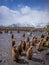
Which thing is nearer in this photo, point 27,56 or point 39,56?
point 27,56

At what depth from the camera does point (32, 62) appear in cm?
338

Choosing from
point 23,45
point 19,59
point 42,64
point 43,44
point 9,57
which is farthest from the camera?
point 43,44

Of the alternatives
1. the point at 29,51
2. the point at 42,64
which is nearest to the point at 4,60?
the point at 29,51

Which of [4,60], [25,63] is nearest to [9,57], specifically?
[4,60]

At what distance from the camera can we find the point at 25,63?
3330 millimetres

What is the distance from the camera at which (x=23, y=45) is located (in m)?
4.21

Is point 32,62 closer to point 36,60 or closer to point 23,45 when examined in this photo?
point 36,60

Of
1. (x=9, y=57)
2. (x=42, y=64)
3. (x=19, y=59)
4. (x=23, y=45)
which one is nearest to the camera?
(x=42, y=64)

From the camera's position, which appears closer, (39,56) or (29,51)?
(29,51)

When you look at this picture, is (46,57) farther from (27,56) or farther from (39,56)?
(27,56)

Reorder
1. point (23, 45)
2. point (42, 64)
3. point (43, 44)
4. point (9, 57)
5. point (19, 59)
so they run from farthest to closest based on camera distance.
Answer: point (43, 44)
point (23, 45)
point (9, 57)
point (19, 59)
point (42, 64)

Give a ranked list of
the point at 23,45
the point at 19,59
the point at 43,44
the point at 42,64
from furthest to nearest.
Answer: the point at 43,44, the point at 23,45, the point at 19,59, the point at 42,64

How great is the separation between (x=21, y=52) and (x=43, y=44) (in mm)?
1042

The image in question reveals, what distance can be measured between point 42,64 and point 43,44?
5.17 feet
